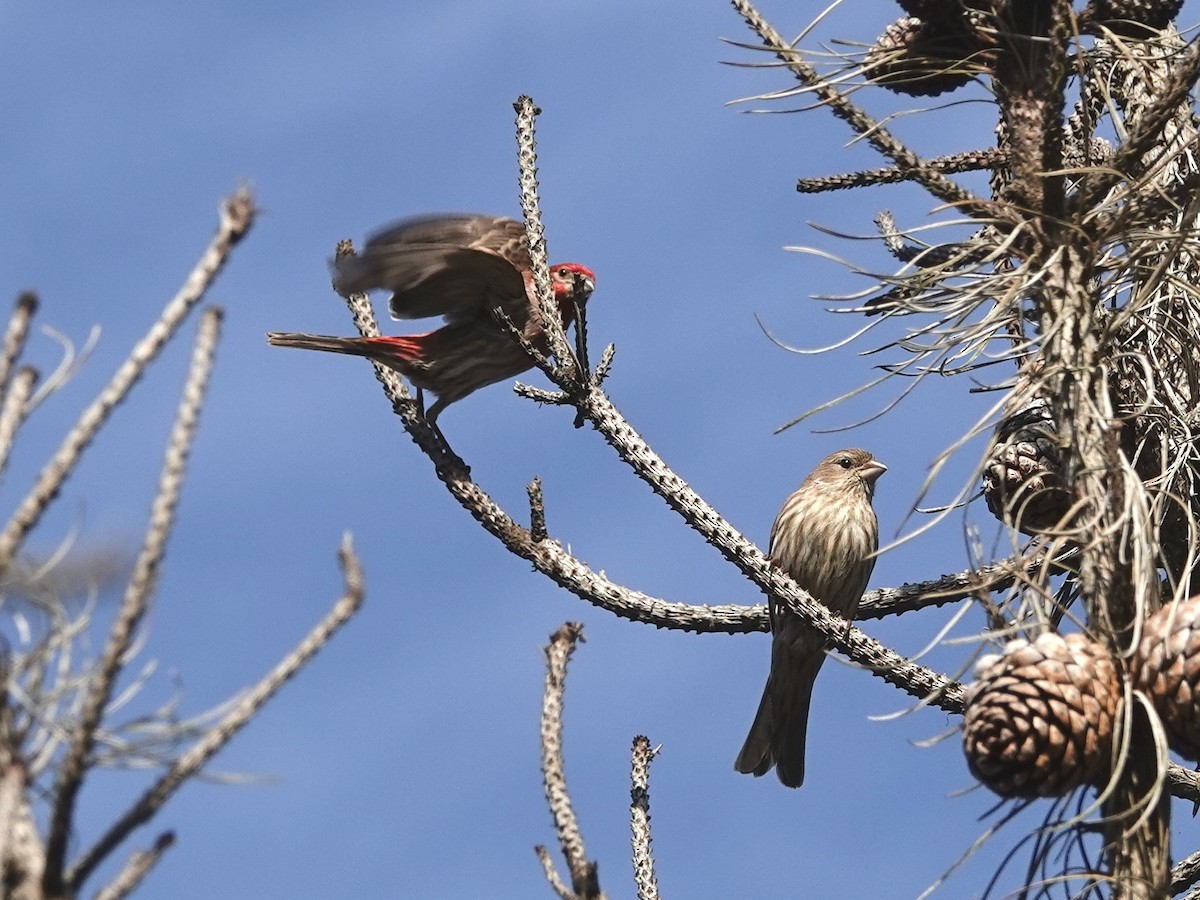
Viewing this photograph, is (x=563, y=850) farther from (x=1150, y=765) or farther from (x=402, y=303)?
(x=402, y=303)

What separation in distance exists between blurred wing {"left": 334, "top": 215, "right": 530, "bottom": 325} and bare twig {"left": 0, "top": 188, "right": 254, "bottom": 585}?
391cm

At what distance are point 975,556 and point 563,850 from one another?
990 mm

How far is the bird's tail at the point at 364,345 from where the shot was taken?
22.1 ft

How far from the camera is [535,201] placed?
460cm

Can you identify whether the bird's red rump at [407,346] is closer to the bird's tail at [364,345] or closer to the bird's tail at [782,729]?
the bird's tail at [364,345]

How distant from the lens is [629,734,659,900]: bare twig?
3.54 meters

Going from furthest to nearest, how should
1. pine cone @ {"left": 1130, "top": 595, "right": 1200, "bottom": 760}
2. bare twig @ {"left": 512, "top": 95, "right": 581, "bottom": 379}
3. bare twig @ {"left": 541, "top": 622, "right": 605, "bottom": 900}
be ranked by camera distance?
bare twig @ {"left": 512, "top": 95, "right": 581, "bottom": 379}
bare twig @ {"left": 541, "top": 622, "right": 605, "bottom": 900}
pine cone @ {"left": 1130, "top": 595, "right": 1200, "bottom": 760}

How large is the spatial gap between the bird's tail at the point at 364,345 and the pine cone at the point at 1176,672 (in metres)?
4.58

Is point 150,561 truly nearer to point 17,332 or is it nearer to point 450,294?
point 17,332

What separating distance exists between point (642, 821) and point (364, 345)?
353cm

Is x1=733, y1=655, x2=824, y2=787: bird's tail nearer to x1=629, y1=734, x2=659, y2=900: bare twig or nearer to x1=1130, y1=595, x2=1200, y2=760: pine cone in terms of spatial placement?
x1=629, y1=734, x2=659, y2=900: bare twig

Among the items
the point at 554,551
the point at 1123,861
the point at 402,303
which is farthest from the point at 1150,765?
the point at 402,303

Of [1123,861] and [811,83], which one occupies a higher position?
[811,83]

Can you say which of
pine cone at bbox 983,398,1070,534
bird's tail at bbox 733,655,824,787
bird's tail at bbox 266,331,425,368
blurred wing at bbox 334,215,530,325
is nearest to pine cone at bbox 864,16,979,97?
pine cone at bbox 983,398,1070,534
